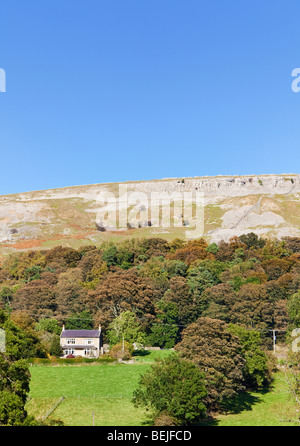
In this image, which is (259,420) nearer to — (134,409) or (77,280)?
(134,409)

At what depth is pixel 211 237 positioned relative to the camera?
14362 centimetres

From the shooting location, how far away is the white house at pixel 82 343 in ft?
243

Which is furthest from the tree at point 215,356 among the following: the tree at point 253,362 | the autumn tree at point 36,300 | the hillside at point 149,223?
the hillside at point 149,223

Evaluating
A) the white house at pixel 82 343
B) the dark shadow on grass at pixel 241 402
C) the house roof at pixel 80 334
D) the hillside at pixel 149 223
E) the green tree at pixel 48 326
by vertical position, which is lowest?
the dark shadow on grass at pixel 241 402

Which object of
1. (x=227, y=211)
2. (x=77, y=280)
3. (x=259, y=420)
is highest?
(x=227, y=211)

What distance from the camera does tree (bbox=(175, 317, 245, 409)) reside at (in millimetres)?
47312

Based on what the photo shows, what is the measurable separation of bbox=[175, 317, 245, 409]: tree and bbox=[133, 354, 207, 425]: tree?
4.95 meters

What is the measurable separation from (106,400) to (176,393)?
11435 millimetres

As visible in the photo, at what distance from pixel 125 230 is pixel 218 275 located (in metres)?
74.9

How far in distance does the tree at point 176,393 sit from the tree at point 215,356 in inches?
195

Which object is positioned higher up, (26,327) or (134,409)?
(26,327)

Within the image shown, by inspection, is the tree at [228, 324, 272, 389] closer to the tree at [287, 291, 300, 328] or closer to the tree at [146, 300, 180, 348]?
the tree at [287, 291, 300, 328]

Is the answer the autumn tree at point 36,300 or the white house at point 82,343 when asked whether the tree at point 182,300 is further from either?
the autumn tree at point 36,300
